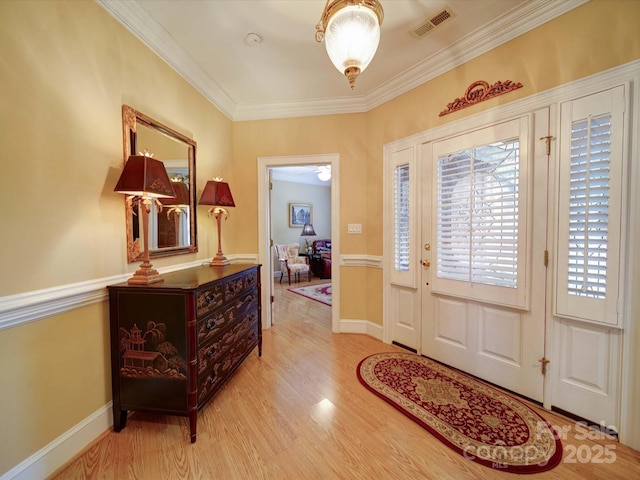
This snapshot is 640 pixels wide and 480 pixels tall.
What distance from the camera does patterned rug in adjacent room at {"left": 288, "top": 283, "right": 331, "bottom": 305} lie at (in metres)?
4.74

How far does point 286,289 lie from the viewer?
18.5 ft

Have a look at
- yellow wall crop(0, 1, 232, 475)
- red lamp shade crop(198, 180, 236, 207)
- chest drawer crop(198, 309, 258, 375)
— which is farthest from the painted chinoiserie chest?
red lamp shade crop(198, 180, 236, 207)

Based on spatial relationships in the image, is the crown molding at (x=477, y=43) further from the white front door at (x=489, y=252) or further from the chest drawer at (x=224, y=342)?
the chest drawer at (x=224, y=342)

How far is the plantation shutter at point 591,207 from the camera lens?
1520 millimetres

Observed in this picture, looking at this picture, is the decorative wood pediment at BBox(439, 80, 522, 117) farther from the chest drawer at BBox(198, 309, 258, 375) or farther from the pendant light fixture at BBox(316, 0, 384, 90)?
the chest drawer at BBox(198, 309, 258, 375)

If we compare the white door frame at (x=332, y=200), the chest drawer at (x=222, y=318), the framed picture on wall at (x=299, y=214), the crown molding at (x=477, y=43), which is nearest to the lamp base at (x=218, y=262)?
the chest drawer at (x=222, y=318)

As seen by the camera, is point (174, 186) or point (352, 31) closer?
point (352, 31)

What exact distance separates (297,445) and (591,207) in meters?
2.32

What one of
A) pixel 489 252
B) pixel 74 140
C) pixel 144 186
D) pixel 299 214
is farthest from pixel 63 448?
pixel 299 214

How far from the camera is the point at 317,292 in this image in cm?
526

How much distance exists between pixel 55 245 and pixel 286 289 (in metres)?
4.46

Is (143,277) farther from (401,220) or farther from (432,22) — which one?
(432,22)

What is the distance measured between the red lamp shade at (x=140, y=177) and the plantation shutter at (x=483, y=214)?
7.50ft

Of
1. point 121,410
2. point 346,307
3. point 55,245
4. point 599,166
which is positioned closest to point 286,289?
point 346,307
